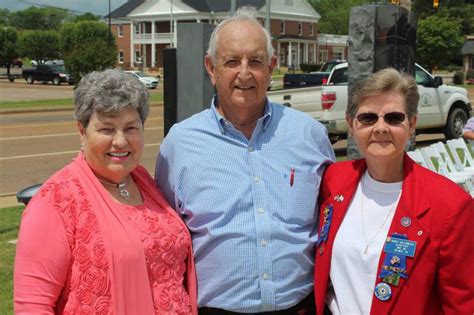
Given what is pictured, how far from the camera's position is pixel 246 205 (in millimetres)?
2883

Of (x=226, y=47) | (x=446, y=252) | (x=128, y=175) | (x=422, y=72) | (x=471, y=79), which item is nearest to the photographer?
(x=446, y=252)

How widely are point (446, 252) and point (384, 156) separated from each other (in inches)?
17.8

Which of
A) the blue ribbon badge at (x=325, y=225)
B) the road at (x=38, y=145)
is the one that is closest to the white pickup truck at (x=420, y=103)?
the road at (x=38, y=145)

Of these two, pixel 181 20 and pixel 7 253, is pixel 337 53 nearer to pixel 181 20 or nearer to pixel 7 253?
pixel 181 20

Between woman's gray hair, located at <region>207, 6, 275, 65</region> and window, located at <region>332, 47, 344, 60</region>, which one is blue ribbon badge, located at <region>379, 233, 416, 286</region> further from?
window, located at <region>332, 47, 344, 60</region>

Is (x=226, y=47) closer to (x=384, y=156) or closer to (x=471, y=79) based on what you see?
(x=384, y=156)

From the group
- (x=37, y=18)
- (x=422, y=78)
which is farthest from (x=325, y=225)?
(x=37, y=18)

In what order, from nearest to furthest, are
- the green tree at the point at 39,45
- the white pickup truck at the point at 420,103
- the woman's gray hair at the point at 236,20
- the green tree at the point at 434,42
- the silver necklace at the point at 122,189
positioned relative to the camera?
the silver necklace at the point at 122,189
the woman's gray hair at the point at 236,20
the white pickup truck at the point at 420,103
the green tree at the point at 434,42
the green tree at the point at 39,45

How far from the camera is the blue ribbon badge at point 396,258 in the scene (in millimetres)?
2541

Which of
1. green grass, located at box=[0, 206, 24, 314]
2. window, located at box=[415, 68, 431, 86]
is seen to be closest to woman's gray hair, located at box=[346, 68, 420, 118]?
green grass, located at box=[0, 206, 24, 314]

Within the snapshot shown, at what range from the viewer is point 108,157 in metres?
2.57

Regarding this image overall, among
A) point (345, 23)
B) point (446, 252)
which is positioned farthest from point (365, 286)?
point (345, 23)

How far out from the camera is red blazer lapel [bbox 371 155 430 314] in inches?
99.3

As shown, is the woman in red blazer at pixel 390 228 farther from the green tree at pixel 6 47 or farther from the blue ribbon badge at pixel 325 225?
the green tree at pixel 6 47
